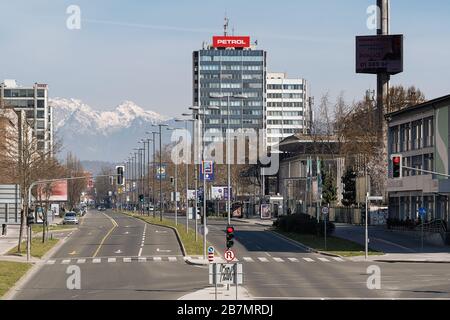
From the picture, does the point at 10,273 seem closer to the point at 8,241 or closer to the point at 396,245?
the point at 396,245

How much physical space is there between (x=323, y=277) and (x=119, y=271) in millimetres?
12493

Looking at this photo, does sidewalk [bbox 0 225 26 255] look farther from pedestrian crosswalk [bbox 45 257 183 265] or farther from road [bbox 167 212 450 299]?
road [bbox 167 212 450 299]

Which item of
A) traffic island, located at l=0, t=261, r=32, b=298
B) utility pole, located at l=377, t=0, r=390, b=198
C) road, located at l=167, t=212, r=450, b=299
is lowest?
road, located at l=167, t=212, r=450, b=299

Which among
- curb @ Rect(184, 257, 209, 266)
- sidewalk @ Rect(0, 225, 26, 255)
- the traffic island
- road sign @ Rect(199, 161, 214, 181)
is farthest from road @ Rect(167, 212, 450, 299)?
sidewalk @ Rect(0, 225, 26, 255)

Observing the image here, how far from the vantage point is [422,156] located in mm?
95250

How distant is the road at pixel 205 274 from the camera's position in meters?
43.3

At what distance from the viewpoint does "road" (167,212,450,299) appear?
43125 mm

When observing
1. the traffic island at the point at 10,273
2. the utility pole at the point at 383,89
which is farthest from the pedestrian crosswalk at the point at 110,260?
the utility pole at the point at 383,89

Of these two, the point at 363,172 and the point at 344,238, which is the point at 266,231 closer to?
the point at 344,238

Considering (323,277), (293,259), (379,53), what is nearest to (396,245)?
(293,259)

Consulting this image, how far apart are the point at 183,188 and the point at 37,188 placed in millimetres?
72234

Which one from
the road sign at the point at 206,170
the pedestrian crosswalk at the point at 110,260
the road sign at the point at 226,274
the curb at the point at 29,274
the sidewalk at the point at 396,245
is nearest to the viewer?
the road sign at the point at 226,274

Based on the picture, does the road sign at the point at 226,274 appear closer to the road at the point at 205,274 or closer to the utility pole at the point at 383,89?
the road at the point at 205,274

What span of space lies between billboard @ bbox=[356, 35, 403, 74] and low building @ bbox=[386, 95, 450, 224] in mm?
20510
